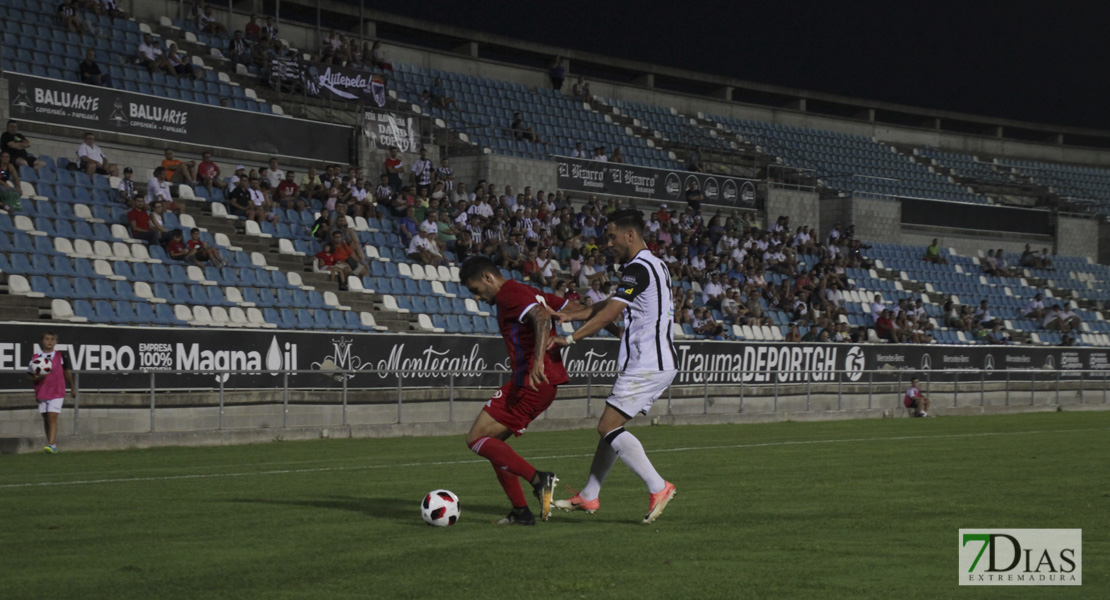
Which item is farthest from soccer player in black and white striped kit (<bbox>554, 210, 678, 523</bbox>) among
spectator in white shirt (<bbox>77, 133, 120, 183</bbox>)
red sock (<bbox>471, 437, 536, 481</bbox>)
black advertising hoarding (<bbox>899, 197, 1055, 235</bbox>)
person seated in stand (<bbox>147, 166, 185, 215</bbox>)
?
black advertising hoarding (<bbox>899, 197, 1055, 235</bbox>)

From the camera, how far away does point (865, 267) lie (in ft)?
137

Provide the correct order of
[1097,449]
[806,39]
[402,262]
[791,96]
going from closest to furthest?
[1097,449] < [402,262] < [791,96] < [806,39]

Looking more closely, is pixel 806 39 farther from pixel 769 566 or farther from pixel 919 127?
pixel 769 566

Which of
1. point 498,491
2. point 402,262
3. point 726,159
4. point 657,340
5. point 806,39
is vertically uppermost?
point 806,39

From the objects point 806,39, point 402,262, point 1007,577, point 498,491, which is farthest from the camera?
point 806,39

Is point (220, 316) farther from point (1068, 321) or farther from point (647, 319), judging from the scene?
point (1068, 321)

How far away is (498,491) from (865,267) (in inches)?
1271

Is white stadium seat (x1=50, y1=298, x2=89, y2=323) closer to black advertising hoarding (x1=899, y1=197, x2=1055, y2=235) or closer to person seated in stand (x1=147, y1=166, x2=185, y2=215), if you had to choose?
person seated in stand (x1=147, y1=166, x2=185, y2=215)

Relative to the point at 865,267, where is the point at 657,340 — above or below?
below

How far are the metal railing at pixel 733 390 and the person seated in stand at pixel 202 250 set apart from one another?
4.08 m

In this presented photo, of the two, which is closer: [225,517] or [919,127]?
[225,517]

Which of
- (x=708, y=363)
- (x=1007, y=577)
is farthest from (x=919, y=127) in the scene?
(x=1007, y=577)

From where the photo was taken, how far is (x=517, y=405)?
923 cm

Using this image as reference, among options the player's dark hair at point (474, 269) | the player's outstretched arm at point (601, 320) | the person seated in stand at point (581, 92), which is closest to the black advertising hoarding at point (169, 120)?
the person seated in stand at point (581, 92)
